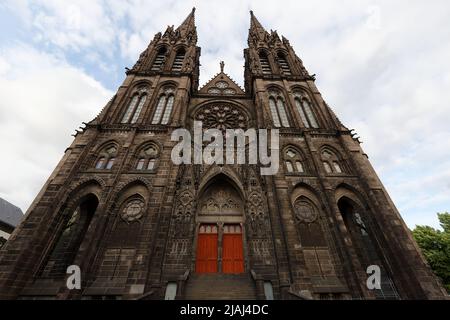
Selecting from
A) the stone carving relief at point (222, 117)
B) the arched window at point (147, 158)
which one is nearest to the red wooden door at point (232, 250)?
the arched window at point (147, 158)

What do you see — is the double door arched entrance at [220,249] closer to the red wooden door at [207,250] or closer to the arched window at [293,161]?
the red wooden door at [207,250]

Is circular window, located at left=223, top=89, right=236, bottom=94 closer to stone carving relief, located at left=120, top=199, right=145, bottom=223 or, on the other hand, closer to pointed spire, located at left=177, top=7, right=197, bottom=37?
pointed spire, located at left=177, top=7, right=197, bottom=37

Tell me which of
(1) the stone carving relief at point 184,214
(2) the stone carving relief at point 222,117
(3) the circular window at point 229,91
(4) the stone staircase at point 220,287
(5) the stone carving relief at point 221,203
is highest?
(3) the circular window at point 229,91

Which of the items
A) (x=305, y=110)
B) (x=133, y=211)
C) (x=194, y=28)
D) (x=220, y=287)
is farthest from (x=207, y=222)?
(x=194, y=28)

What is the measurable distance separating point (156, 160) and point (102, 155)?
3612 millimetres

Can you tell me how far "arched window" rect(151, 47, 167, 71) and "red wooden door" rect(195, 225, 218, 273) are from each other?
16538mm

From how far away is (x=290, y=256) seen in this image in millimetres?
10117

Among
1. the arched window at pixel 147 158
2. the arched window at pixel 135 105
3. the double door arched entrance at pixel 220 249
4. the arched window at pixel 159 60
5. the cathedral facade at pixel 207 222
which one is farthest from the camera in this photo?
the arched window at pixel 159 60

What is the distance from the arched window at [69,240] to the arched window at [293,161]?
40.4 ft

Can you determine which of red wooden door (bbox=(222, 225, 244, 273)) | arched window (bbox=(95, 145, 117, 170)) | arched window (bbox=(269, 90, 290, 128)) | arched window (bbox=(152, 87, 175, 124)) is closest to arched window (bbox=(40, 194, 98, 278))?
arched window (bbox=(95, 145, 117, 170))

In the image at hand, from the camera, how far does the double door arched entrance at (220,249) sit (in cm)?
1173
